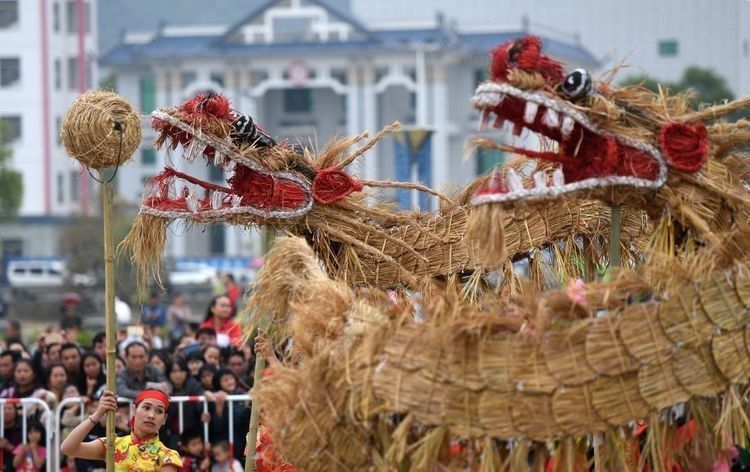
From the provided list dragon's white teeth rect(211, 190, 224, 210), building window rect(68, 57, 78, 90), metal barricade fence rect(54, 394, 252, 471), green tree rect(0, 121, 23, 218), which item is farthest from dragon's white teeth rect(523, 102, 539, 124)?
building window rect(68, 57, 78, 90)

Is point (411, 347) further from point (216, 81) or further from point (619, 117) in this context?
point (216, 81)

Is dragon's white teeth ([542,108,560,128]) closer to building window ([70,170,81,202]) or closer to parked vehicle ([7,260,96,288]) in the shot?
parked vehicle ([7,260,96,288])

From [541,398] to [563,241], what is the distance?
2.37m

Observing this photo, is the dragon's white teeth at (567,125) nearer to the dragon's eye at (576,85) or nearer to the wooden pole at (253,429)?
the dragon's eye at (576,85)

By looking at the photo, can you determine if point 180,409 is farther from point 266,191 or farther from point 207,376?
point 266,191

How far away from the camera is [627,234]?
7965 millimetres

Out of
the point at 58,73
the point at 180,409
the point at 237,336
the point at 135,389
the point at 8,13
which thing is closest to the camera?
the point at 237,336

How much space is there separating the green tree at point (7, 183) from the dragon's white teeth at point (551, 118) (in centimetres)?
4790

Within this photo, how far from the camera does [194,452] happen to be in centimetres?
1060

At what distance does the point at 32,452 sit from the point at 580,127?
5847 mm

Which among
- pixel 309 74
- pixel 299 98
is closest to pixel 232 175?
pixel 309 74

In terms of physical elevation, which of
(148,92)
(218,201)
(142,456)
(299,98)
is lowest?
(142,456)

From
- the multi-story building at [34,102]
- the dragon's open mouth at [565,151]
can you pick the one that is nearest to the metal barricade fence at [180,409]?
the dragon's open mouth at [565,151]

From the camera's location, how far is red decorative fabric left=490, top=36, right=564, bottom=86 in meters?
5.99
